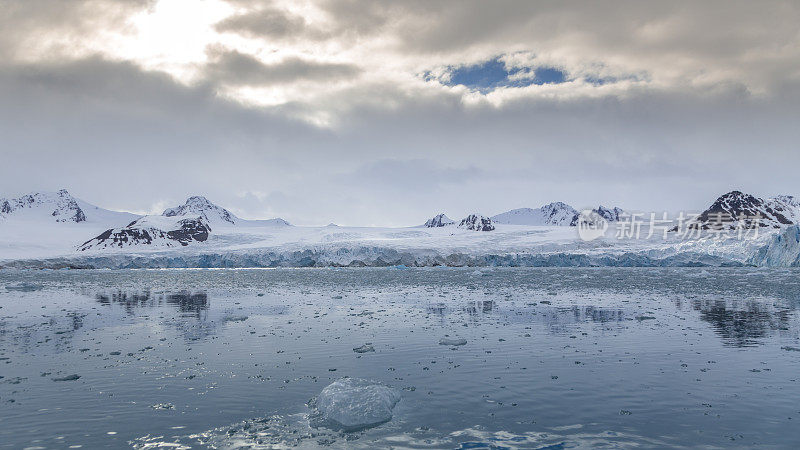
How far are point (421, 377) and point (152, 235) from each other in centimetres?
13334

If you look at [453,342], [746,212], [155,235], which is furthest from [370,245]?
[746,212]

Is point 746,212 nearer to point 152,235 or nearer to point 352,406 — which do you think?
point 352,406

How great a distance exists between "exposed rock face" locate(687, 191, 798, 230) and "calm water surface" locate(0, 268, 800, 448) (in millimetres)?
101129

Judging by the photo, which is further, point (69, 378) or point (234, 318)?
point (234, 318)

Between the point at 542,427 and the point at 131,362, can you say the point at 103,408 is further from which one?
the point at 542,427

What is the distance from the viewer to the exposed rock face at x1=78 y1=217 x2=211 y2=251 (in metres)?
122

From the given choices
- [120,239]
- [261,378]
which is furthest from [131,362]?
[120,239]

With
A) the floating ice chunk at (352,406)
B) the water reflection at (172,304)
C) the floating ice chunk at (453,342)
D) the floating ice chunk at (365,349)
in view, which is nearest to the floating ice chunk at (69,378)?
the floating ice chunk at (352,406)

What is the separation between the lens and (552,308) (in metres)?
24.7

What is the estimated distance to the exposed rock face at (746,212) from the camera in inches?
4198

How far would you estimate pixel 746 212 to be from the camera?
376ft

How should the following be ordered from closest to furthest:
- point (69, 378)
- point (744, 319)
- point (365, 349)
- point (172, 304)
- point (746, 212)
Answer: point (69, 378), point (365, 349), point (744, 319), point (172, 304), point (746, 212)

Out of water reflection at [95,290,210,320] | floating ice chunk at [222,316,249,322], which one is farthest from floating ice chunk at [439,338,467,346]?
water reflection at [95,290,210,320]

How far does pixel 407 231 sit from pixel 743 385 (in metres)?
109
